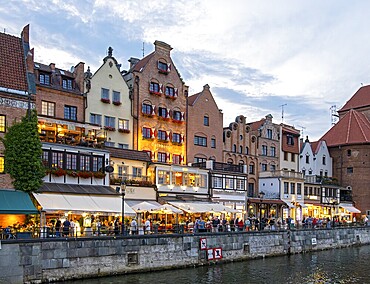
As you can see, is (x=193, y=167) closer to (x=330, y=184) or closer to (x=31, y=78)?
(x=31, y=78)

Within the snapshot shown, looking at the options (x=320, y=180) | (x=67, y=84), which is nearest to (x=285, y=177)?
(x=320, y=180)

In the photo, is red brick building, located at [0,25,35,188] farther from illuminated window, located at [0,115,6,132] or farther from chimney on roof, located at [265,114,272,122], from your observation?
chimney on roof, located at [265,114,272,122]

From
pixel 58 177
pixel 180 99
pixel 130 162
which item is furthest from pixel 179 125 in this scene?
pixel 58 177

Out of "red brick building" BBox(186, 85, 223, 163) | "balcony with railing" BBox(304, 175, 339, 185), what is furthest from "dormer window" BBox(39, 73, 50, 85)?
"balcony with railing" BBox(304, 175, 339, 185)

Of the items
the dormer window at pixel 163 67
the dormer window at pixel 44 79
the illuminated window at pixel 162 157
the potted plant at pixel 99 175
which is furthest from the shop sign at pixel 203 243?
the dormer window at pixel 163 67

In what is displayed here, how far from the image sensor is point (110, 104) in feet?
160

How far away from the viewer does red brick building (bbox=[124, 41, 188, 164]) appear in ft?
168

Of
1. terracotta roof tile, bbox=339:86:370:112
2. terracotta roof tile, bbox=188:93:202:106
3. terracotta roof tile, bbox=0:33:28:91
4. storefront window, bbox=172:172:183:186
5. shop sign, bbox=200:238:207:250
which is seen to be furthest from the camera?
terracotta roof tile, bbox=339:86:370:112

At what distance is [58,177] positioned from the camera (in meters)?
38.2

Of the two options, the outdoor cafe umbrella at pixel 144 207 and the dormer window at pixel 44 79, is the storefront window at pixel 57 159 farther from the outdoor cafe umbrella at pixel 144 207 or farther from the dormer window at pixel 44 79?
the dormer window at pixel 44 79

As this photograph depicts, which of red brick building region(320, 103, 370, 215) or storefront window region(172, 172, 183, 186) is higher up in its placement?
red brick building region(320, 103, 370, 215)

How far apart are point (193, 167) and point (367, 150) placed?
1403 inches

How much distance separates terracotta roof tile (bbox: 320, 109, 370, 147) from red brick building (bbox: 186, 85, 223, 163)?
27.6 metres

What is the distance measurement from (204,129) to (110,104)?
1338 cm
